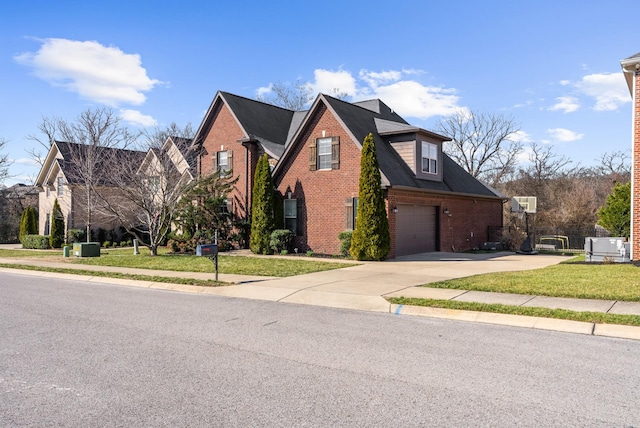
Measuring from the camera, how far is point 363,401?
4965mm

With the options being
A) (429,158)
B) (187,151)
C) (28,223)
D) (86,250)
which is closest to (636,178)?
(429,158)

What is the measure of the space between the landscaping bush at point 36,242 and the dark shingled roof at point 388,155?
23.1m

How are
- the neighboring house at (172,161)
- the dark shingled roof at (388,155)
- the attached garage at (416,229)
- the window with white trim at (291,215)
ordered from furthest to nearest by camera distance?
the window with white trim at (291,215)
the neighboring house at (172,161)
the attached garage at (416,229)
the dark shingled roof at (388,155)

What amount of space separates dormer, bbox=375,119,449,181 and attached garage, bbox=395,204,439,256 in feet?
5.37

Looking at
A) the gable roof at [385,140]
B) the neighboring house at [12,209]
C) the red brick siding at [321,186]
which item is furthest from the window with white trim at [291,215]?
the neighboring house at [12,209]

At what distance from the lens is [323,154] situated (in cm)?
2292

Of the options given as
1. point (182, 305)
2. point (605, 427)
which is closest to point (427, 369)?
point (605, 427)

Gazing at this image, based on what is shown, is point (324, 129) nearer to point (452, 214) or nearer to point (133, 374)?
point (452, 214)

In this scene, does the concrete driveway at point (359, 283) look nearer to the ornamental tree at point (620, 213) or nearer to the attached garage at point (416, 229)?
the attached garage at point (416, 229)

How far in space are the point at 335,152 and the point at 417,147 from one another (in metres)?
3.81

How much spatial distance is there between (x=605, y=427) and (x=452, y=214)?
21.9m

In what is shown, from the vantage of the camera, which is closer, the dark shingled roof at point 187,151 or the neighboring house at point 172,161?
the neighboring house at point 172,161

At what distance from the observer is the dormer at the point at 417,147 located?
22891mm

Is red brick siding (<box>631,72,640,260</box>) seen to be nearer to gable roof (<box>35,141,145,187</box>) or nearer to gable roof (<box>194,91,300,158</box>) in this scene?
gable roof (<box>194,91,300,158</box>)
